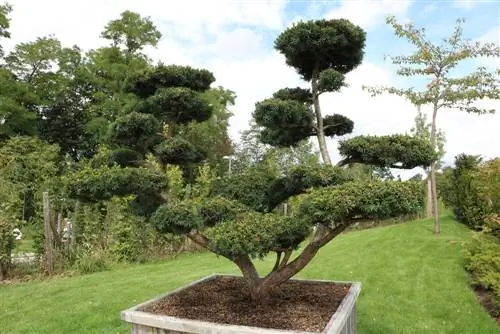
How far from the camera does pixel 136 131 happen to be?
3.05 meters

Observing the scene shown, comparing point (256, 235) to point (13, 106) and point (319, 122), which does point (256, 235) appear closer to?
point (319, 122)

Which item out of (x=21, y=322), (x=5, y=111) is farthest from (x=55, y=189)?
(x=5, y=111)

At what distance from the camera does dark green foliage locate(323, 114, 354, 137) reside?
3.24 m

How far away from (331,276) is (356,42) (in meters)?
3.67

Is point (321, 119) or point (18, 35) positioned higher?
point (18, 35)

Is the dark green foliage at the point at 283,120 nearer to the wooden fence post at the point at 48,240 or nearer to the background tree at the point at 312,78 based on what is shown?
the background tree at the point at 312,78

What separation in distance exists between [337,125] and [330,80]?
506 millimetres

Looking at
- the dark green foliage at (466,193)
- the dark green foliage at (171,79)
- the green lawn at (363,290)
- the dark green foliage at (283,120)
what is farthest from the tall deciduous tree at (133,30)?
the dark green foliage at (283,120)

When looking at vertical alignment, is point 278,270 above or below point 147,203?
below

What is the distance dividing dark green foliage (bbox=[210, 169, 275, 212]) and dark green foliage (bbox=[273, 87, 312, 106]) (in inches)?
24.8

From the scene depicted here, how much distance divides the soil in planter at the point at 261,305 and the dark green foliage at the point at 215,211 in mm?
596

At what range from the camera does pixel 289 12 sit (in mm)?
4078

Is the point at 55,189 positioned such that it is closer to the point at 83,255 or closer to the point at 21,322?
the point at 83,255

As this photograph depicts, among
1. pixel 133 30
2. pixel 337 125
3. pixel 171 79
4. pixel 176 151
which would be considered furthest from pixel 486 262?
pixel 133 30
